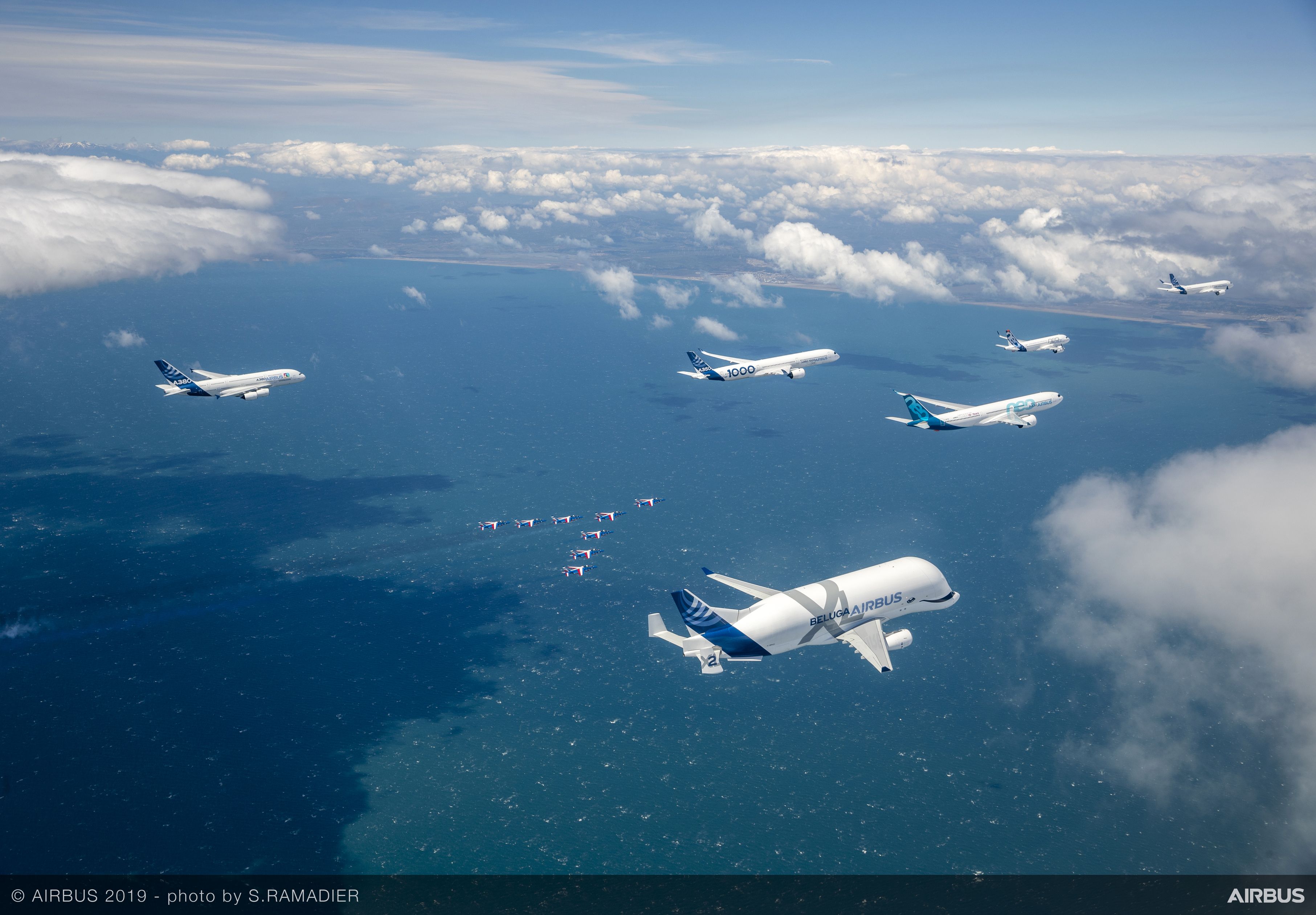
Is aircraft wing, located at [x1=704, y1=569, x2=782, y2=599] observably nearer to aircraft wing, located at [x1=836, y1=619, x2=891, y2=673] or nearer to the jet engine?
aircraft wing, located at [x1=836, y1=619, x2=891, y2=673]

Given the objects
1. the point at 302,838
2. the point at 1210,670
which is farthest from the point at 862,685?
the point at 302,838

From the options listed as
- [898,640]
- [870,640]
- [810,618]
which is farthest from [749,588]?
[898,640]

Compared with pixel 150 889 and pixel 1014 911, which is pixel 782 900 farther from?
pixel 150 889

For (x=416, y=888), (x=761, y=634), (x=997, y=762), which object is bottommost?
(x=416, y=888)

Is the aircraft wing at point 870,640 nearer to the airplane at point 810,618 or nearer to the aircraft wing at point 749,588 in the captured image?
the airplane at point 810,618

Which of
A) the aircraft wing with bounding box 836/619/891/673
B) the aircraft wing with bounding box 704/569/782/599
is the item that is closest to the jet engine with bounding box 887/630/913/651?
the aircraft wing with bounding box 836/619/891/673

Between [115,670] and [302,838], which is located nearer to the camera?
[302,838]
